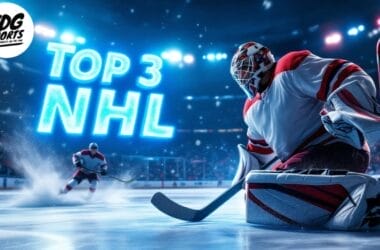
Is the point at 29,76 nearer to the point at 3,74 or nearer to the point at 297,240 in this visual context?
the point at 3,74

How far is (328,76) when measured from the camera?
239 centimetres

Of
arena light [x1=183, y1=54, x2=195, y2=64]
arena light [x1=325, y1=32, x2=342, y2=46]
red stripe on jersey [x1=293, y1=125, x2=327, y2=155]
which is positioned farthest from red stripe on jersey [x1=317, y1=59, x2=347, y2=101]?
arena light [x1=183, y1=54, x2=195, y2=64]

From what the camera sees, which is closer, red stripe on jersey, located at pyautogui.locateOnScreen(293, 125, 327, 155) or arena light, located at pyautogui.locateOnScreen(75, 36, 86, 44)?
red stripe on jersey, located at pyautogui.locateOnScreen(293, 125, 327, 155)

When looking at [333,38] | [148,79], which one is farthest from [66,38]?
[333,38]

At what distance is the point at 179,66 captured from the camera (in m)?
24.4

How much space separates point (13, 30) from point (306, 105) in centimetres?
1045

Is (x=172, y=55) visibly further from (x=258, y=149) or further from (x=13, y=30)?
(x=258, y=149)

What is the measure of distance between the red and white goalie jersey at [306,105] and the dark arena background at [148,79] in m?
9.37

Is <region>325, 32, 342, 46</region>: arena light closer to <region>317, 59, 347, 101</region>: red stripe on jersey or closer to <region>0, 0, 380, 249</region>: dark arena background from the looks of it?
<region>0, 0, 380, 249</region>: dark arena background

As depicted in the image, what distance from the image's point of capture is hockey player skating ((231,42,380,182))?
7.31ft

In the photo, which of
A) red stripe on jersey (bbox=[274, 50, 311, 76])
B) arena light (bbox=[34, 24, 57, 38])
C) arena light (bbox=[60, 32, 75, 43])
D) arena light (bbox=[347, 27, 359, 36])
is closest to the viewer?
red stripe on jersey (bbox=[274, 50, 311, 76])

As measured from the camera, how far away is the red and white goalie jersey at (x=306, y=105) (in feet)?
7.14

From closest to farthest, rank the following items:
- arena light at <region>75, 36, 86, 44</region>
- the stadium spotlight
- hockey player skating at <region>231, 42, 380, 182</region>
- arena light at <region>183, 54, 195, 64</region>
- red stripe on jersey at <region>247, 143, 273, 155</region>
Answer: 1. hockey player skating at <region>231, 42, 380, 182</region>
2. red stripe on jersey at <region>247, 143, 273, 155</region>
3. arena light at <region>75, 36, 86, 44</region>
4. arena light at <region>183, 54, 195, 64</region>
5. the stadium spotlight

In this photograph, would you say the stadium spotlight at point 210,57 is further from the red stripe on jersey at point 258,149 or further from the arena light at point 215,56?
the red stripe on jersey at point 258,149
